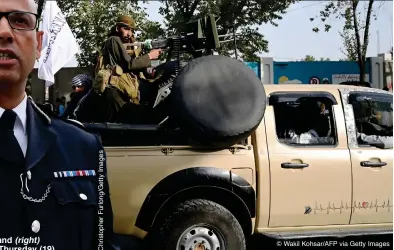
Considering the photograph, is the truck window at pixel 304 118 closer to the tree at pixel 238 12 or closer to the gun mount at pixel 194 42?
the gun mount at pixel 194 42

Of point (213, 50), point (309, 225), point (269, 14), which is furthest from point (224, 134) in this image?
point (269, 14)

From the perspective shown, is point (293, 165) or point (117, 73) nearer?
point (293, 165)

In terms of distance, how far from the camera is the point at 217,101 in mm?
4125

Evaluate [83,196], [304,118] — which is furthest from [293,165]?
[83,196]

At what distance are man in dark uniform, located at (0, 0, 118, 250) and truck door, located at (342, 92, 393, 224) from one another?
11.6ft

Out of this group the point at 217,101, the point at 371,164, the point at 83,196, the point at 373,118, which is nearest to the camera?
the point at 83,196

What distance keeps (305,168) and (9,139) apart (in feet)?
11.4

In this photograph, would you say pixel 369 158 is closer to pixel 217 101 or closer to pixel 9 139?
pixel 217 101

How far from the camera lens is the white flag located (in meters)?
8.04

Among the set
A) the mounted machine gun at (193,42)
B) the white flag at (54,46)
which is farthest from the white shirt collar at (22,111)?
the white flag at (54,46)

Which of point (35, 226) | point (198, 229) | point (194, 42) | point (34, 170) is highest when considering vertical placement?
point (194, 42)

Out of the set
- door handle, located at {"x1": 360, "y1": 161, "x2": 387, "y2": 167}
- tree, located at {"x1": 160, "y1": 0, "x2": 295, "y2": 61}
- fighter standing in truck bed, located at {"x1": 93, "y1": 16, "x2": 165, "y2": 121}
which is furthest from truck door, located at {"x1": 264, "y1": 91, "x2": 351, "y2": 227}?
tree, located at {"x1": 160, "y1": 0, "x2": 295, "y2": 61}

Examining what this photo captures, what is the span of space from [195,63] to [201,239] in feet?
4.65

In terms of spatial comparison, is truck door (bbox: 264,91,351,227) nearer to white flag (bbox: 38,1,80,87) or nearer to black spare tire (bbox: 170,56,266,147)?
black spare tire (bbox: 170,56,266,147)
